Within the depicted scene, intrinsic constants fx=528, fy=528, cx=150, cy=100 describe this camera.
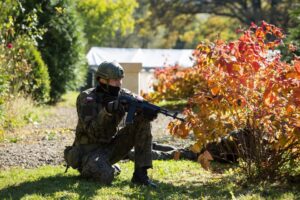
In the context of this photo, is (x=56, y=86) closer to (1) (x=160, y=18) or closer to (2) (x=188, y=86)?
(2) (x=188, y=86)

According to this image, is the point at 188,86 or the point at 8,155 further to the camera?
the point at 188,86

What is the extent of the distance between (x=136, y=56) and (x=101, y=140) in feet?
76.2

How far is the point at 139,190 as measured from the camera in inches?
220

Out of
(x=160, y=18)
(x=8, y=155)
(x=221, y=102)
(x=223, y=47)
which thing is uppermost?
(x=160, y=18)

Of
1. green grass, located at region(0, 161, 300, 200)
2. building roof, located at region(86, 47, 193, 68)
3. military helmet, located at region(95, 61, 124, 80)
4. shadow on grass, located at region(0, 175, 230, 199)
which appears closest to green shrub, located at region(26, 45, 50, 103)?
green grass, located at region(0, 161, 300, 200)

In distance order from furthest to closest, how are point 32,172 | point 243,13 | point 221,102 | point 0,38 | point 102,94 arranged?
point 243,13, point 0,38, point 32,172, point 102,94, point 221,102

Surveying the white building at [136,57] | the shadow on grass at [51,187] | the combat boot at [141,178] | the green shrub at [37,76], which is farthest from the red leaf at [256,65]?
the white building at [136,57]

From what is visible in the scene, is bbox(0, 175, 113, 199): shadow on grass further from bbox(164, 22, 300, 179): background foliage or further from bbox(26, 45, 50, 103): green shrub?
bbox(26, 45, 50, 103): green shrub

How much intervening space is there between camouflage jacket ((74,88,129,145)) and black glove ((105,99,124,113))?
17cm

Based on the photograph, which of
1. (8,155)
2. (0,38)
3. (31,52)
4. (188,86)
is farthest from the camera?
(188,86)

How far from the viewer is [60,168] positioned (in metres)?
6.97

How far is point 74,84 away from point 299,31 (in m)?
9.58

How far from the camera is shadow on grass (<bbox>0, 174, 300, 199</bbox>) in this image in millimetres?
5301

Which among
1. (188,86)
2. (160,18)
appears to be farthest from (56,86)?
(160,18)
